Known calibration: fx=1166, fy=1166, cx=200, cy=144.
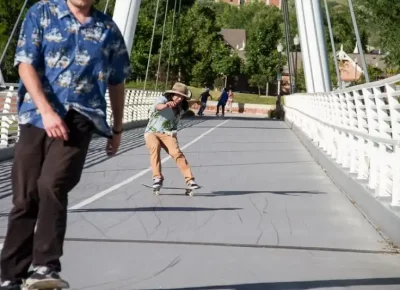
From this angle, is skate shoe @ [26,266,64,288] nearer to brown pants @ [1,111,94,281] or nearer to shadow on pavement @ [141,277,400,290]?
brown pants @ [1,111,94,281]

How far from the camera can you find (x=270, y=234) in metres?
10.7

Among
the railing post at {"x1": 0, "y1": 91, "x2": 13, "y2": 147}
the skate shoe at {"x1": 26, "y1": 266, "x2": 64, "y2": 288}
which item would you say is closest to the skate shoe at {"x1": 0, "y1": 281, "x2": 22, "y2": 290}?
the skate shoe at {"x1": 26, "y1": 266, "x2": 64, "y2": 288}

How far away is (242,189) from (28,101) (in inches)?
385

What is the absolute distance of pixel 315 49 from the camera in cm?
3597

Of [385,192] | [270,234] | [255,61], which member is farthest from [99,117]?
[255,61]

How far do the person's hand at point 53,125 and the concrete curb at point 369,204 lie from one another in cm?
465

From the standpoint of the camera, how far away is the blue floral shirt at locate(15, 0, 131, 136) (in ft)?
20.1

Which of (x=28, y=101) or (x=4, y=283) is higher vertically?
(x=28, y=101)

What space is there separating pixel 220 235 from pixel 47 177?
14.9 ft

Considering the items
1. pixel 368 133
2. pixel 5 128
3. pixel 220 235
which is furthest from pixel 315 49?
pixel 220 235

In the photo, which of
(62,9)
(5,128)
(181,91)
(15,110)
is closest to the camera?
(62,9)

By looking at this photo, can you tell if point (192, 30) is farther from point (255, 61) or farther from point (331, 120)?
point (331, 120)

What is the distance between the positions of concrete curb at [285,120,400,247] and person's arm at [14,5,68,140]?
15.3ft

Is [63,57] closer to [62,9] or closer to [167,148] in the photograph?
[62,9]
